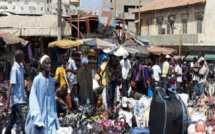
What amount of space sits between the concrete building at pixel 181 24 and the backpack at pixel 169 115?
26.1m

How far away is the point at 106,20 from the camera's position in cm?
1833

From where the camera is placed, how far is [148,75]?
Result: 13836 mm

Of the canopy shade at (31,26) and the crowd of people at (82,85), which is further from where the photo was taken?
the canopy shade at (31,26)

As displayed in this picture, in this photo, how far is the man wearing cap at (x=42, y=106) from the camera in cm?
575

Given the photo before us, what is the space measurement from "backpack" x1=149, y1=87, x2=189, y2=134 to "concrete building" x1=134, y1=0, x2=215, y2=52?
1026 inches

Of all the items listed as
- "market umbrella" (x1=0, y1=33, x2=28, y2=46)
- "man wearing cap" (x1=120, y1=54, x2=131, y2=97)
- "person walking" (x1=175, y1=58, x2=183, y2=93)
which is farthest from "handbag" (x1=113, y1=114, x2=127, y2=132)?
"person walking" (x1=175, y1=58, x2=183, y2=93)

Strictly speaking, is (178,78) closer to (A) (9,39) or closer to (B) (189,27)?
(A) (9,39)

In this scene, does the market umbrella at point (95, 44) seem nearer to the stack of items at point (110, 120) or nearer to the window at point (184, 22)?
the stack of items at point (110, 120)

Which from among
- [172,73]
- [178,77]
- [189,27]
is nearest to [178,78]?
[178,77]

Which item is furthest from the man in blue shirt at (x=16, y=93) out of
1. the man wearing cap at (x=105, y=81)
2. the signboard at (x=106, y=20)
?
the signboard at (x=106, y=20)

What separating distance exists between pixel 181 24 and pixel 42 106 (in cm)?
3126

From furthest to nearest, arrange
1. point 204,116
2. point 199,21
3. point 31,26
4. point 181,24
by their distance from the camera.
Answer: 1. point 181,24
2. point 199,21
3. point 31,26
4. point 204,116

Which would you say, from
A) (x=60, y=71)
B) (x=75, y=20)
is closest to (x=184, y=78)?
(x=75, y=20)

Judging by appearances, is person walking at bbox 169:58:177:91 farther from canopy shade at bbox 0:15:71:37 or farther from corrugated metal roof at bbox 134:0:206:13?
corrugated metal roof at bbox 134:0:206:13
